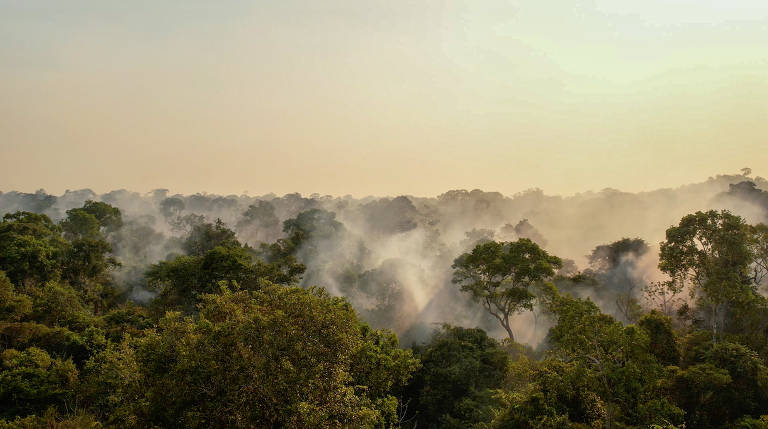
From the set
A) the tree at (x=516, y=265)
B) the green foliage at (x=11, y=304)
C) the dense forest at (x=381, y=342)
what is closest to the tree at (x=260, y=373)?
the dense forest at (x=381, y=342)

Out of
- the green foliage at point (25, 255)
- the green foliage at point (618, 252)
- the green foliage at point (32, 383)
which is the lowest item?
the green foliage at point (32, 383)

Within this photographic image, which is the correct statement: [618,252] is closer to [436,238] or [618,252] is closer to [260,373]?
[436,238]

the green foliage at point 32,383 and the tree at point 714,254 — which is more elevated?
the tree at point 714,254

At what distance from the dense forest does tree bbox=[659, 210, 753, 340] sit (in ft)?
0.25

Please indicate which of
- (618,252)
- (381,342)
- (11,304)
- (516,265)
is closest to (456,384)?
(381,342)

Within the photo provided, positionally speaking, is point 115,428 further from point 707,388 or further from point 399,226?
point 399,226

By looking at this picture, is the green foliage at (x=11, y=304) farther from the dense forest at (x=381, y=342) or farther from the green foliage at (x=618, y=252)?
the green foliage at (x=618, y=252)

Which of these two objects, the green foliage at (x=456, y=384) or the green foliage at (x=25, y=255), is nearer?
the green foliage at (x=456, y=384)

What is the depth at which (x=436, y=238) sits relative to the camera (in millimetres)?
78938

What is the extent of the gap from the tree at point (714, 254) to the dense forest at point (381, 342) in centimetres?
8

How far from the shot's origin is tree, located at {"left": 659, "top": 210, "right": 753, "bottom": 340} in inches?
882

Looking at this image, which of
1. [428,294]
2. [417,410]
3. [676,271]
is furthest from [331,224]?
[676,271]

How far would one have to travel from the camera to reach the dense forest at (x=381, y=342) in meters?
13.1

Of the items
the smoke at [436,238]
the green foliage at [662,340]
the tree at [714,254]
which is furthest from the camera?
the smoke at [436,238]
